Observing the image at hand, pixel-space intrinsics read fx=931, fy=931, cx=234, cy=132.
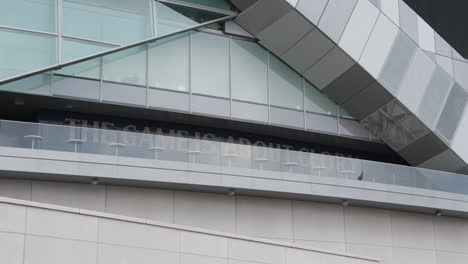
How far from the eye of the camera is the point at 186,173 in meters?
22.5

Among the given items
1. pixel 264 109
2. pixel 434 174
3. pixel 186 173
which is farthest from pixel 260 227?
pixel 434 174

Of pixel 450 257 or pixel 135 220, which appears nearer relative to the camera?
pixel 135 220

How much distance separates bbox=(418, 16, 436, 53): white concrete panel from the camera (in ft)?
92.9

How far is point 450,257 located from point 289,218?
207 inches

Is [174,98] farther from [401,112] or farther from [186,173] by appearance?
[401,112]

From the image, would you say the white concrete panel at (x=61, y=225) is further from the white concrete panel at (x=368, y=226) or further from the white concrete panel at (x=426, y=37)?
the white concrete panel at (x=426, y=37)

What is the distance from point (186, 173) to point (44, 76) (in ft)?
15.2

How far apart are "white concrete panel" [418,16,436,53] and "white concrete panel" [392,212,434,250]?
17.9 ft

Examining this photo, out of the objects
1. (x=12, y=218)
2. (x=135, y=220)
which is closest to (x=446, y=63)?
(x=135, y=220)

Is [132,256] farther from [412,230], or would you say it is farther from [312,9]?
[312,9]

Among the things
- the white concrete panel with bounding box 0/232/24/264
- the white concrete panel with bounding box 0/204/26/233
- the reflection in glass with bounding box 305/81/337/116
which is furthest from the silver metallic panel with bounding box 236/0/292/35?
the white concrete panel with bounding box 0/232/24/264

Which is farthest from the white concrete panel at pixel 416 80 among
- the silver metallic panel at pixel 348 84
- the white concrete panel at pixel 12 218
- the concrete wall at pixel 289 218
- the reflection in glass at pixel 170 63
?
the white concrete panel at pixel 12 218

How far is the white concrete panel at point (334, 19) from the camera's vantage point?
2608cm

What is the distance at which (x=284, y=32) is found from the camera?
86.8 ft
